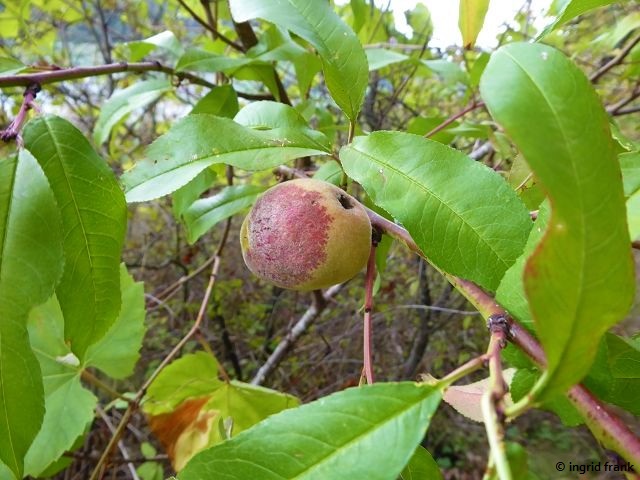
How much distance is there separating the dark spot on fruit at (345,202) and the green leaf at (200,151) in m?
0.10

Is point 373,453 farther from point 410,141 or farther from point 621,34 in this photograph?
point 621,34

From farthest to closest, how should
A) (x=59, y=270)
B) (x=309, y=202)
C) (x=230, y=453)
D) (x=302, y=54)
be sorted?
(x=302, y=54)
(x=309, y=202)
(x=59, y=270)
(x=230, y=453)

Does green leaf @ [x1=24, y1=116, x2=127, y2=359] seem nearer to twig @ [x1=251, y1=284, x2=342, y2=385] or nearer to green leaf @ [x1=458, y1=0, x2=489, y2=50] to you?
green leaf @ [x1=458, y1=0, x2=489, y2=50]

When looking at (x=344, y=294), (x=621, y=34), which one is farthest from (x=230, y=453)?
(x=344, y=294)

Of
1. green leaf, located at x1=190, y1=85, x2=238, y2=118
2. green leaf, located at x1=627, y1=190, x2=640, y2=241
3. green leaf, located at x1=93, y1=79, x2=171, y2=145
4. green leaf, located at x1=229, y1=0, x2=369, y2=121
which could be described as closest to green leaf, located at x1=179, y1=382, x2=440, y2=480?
green leaf, located at x1=627, y1=190, x2=640, y2=241

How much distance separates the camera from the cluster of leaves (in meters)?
0.40

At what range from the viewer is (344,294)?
3.26 meters

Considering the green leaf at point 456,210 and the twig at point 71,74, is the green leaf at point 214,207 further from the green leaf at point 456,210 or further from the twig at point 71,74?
the green leaf at point 456,210

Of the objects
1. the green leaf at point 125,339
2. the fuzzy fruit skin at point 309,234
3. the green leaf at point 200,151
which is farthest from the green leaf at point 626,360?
the green leaf at point 125,339

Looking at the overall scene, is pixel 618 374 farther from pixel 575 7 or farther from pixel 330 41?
pixel 330 41

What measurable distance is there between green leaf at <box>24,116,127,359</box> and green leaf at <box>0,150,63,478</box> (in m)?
0.05

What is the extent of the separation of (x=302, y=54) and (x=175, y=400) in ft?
3.39

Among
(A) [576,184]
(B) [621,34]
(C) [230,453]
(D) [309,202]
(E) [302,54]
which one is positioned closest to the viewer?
(A) [576,184]

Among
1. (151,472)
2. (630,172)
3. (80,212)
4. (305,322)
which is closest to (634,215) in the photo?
(630,172)
